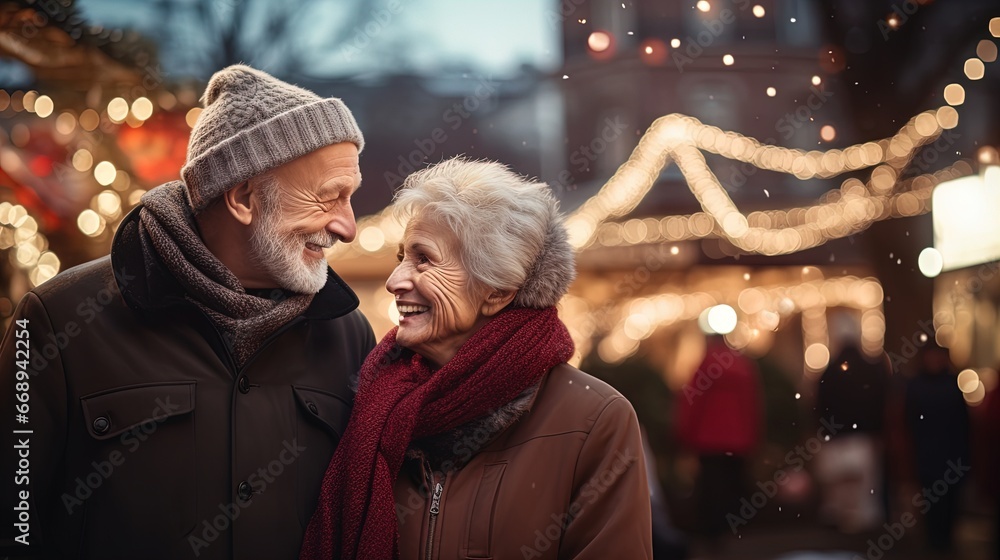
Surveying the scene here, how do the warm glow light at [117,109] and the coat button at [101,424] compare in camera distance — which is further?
the warm glow light at [117,109]

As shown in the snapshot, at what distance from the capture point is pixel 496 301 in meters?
2.87

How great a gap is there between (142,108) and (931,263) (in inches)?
264

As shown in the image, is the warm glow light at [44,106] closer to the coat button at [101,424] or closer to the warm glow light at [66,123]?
the warm glow light at [66,123]

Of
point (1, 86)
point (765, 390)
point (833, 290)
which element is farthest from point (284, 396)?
point (833, 290)

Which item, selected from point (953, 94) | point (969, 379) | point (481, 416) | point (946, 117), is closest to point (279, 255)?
point (481, 416)

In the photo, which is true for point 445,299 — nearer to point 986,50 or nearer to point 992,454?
point 992,454

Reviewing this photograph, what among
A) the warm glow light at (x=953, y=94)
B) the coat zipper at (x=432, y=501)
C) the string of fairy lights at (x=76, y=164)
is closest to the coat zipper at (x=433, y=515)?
the coat zipper at (x=432, y=501)

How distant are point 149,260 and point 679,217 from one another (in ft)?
33.0

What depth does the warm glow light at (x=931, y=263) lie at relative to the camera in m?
8.59

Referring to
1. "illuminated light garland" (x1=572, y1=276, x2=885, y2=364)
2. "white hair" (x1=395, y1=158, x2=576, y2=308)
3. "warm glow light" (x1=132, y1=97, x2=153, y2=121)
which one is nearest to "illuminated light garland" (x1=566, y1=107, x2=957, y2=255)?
"illuminated light garland" (x1=572, y1=276, x2=885, y2=364)

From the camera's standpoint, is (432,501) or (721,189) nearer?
(432,501)

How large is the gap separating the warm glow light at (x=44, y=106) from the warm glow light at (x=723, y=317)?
7562mm

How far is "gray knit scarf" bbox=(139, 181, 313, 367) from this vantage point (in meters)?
2.69

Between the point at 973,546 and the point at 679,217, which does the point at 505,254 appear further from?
the point at 679,217
